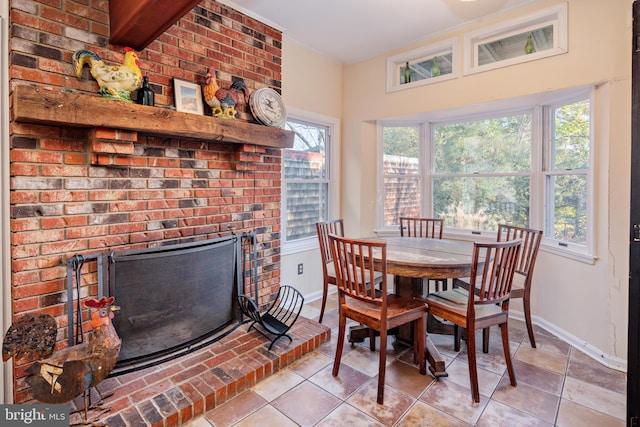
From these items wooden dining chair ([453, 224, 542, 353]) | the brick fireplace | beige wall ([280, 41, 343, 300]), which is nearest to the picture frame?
the brick fireplace

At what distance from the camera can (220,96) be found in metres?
2.36

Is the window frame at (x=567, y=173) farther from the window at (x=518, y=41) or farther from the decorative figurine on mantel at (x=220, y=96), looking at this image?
the decorative figurine on mantel at (x=220, y=96)

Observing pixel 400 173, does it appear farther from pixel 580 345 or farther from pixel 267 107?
pixel 580 345

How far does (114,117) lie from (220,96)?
2.57 ft

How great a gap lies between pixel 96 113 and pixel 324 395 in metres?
2.00

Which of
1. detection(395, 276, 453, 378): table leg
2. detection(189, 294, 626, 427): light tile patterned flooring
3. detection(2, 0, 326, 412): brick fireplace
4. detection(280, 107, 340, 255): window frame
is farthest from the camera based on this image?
detection(280, 107, 340, 255): window frame

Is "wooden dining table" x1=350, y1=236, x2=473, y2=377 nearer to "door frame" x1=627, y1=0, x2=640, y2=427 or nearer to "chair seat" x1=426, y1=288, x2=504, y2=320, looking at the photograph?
"chair seat" x1=426, y1=288, x2=504, y2=320

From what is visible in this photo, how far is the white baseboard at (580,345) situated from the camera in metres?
2.26

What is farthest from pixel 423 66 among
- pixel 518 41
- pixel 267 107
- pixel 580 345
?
pixel 580 345

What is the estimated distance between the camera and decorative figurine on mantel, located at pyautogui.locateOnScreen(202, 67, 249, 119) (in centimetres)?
231

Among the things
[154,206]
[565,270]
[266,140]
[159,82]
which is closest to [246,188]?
[266,140]

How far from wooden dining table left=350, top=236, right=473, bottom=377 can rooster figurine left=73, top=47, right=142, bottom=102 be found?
1873 millimetres

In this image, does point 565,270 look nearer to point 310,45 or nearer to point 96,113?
point 310,45

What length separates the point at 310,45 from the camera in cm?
339
